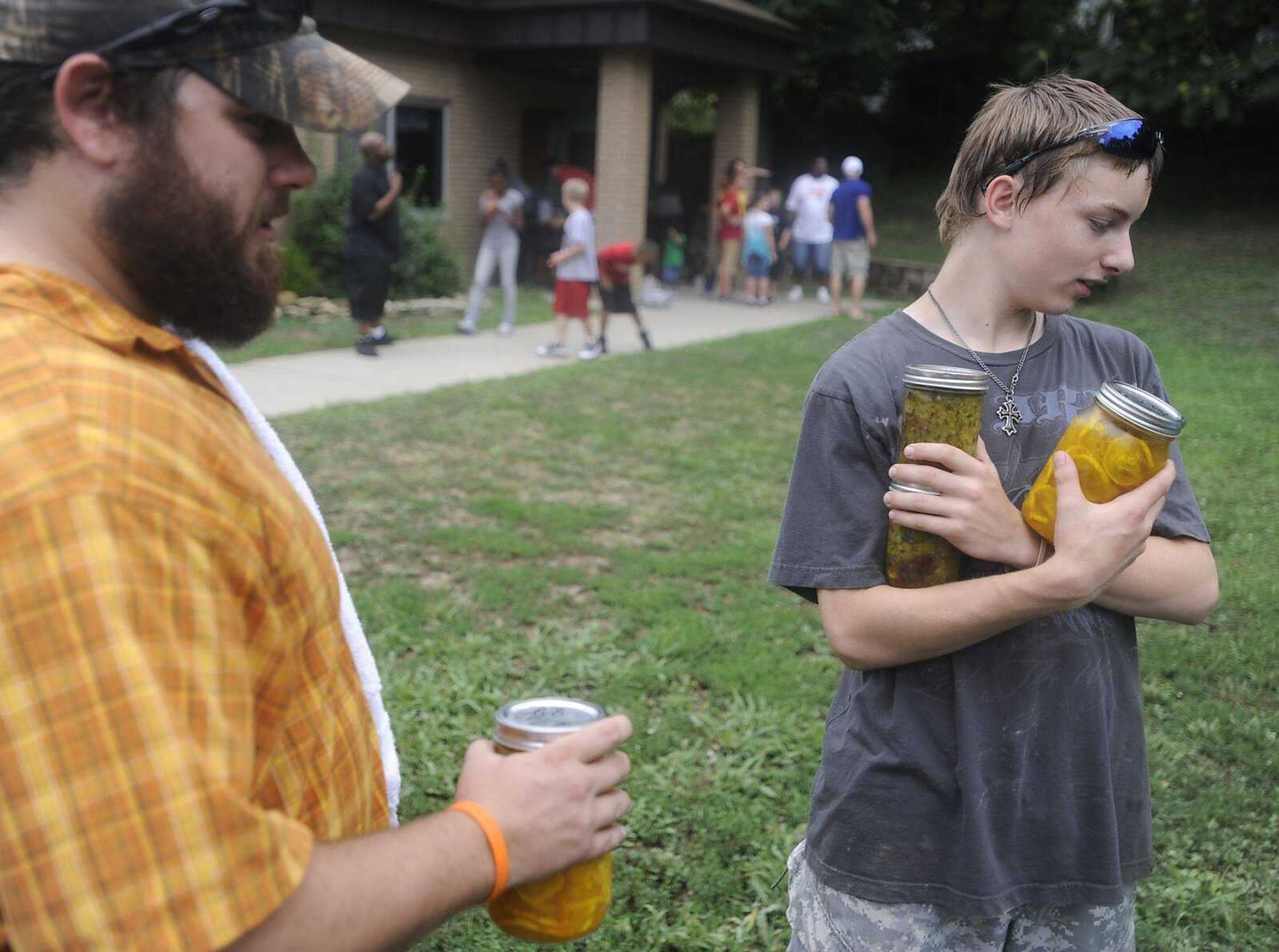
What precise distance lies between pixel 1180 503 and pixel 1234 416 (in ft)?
25.9

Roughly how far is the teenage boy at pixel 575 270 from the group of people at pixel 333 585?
30.6 feet

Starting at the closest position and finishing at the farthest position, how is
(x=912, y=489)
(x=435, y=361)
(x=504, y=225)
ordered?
(x=912, y=489)
(x=435, y=361)
(x=504, y=225)

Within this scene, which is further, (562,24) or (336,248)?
(562,24)

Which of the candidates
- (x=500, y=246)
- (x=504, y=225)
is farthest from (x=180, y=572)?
(x=500, y=246)

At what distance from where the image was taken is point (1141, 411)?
1.50 meters

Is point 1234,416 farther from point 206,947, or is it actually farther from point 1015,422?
point 206,947

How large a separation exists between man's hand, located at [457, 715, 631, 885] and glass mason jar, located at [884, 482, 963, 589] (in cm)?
60

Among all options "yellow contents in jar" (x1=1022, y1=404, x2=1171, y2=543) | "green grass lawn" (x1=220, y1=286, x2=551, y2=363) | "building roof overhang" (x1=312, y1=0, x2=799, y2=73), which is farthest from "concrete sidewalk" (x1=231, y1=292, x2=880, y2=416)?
"yellow contents in jar" (x1=1022, y1=404, x2=1171, y2=543)

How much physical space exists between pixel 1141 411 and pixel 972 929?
0.90 metres

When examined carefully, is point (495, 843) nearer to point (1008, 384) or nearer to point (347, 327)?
point (1008, 384)

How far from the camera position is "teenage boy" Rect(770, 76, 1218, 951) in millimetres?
1809

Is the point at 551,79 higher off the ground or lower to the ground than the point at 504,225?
higher

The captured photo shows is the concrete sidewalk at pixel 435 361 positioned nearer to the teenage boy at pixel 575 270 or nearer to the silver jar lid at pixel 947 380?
the teenage boy at pixel 575 270

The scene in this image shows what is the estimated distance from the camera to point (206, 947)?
91cm
